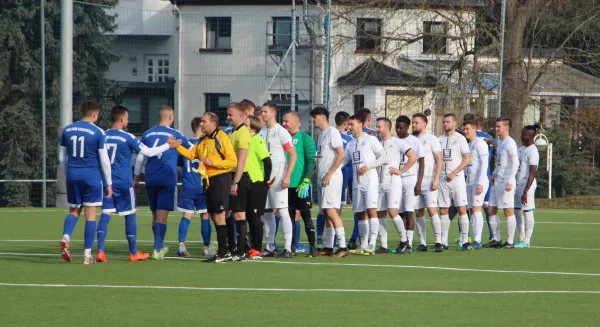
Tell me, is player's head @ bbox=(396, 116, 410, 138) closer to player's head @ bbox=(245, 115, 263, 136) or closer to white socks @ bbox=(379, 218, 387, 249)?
white socks @ bbox=(379, 218, 387, 249)

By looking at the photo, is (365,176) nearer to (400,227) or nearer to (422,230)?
(400,227)

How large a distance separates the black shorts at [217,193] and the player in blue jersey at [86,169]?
1.29 m

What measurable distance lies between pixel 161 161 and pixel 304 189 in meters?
2.03

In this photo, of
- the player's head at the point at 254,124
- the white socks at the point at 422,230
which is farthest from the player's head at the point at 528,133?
the player's head at the point at 254,124

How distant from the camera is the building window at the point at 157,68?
45250 millimetres

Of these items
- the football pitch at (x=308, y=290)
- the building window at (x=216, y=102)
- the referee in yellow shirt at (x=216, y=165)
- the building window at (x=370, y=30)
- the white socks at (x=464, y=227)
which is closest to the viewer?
the football pitch at (x=308, y=290)

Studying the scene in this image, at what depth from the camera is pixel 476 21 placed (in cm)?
3070

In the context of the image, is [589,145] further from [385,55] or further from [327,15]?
[327,15]

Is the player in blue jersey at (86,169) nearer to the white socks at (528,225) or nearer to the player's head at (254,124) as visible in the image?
the player's head at (254,124)

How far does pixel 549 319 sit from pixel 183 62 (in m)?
34.7

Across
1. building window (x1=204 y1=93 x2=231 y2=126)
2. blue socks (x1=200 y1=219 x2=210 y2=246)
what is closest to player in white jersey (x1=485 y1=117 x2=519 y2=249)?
blue socks (x1=200 y1=219 x2=210 y2=246)

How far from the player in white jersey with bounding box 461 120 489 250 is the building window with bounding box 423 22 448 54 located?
14412mm

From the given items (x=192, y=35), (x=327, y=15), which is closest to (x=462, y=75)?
(x=327, y=15)

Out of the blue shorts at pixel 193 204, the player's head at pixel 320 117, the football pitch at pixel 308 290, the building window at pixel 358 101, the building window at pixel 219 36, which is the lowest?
the football pitch at pixel 308 290
